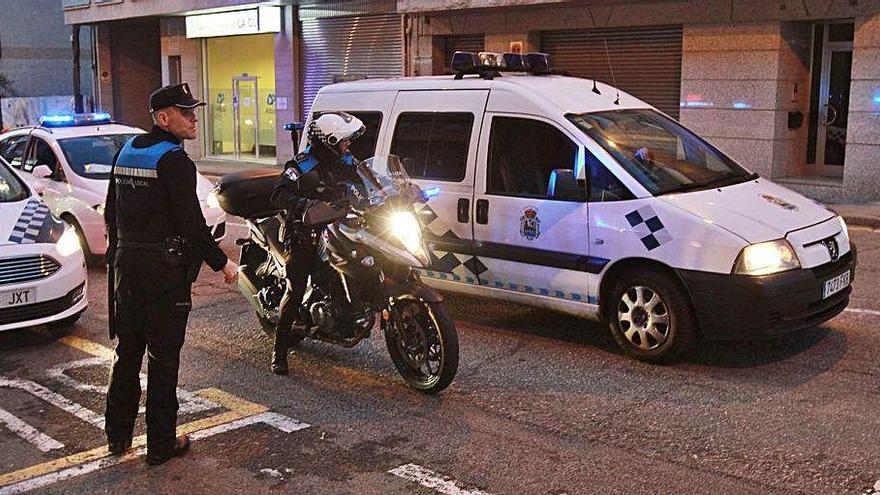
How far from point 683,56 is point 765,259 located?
11348mm

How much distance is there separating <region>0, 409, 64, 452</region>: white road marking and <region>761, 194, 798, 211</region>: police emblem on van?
4492mm

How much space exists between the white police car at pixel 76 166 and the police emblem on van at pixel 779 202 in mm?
5407

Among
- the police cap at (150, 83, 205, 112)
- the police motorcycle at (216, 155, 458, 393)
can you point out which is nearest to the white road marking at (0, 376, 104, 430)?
the police motorcycle at (216, 155, 458, 393)

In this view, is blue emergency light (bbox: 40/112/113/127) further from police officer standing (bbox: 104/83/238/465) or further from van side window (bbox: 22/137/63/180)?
police officer standing (bbox: 104/83/238/465)

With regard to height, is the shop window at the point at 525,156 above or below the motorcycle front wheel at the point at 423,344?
above

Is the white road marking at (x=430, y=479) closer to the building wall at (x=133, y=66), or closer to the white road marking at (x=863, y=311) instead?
the white road marking at (x=863, y=311)

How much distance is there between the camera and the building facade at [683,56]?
14992 millimetres

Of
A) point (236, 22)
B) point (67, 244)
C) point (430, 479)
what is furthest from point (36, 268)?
point (236, 22)

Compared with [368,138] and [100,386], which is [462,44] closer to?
[368,138]

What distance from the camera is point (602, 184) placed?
6.44 m

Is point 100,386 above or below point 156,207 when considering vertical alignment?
below

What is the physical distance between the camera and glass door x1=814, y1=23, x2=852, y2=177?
1538 cm

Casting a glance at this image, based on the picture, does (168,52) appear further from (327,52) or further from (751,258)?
(751,258)

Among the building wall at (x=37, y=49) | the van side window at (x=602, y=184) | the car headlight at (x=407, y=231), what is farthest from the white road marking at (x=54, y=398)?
the building wall at (x=37, y=49)
